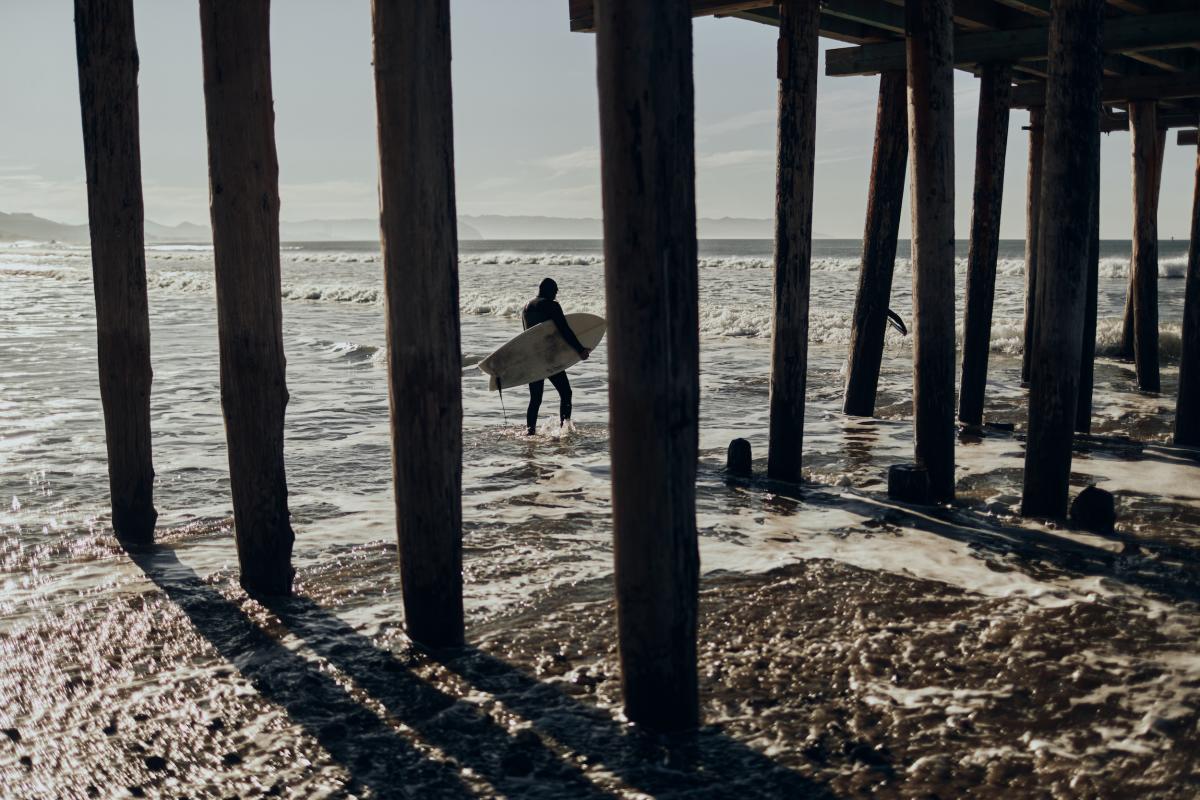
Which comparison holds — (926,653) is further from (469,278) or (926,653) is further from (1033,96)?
(469,278)

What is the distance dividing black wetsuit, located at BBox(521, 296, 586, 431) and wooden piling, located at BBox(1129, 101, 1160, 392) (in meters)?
6.48

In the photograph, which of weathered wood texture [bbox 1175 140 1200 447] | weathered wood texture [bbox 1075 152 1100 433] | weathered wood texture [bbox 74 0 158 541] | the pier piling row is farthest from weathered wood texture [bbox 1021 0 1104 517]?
weathered wood texture [bbox 74 0 158 541]

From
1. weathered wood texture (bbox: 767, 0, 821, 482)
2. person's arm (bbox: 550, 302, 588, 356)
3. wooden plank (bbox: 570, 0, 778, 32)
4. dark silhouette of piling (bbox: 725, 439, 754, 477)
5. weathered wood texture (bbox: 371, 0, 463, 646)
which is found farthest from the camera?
person's arm (bbox: 550, 302, 588, 356)

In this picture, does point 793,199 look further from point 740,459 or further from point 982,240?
point 982,240

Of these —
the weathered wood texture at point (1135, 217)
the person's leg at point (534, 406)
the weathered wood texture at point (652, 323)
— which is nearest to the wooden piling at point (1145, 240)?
the weathered wood texture at point (1135, 217)

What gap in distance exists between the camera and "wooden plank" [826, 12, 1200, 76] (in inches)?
326

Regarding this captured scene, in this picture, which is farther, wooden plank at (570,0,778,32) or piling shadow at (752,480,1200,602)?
wooden plank at (570,0,778,32)

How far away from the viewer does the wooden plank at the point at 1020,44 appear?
8281mm

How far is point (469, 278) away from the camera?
4659 cm

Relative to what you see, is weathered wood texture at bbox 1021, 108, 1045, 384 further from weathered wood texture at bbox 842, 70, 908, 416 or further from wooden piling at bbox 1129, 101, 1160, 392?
weathered wood texture at bbox 842, 70, 908, 416

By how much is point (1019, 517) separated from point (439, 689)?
408cm

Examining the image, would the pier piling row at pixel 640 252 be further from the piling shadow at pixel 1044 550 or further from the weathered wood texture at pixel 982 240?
the piling shadow at pixel 1044 550

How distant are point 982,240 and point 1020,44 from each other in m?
1.77

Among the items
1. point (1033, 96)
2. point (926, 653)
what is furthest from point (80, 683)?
point (1033, 96)
